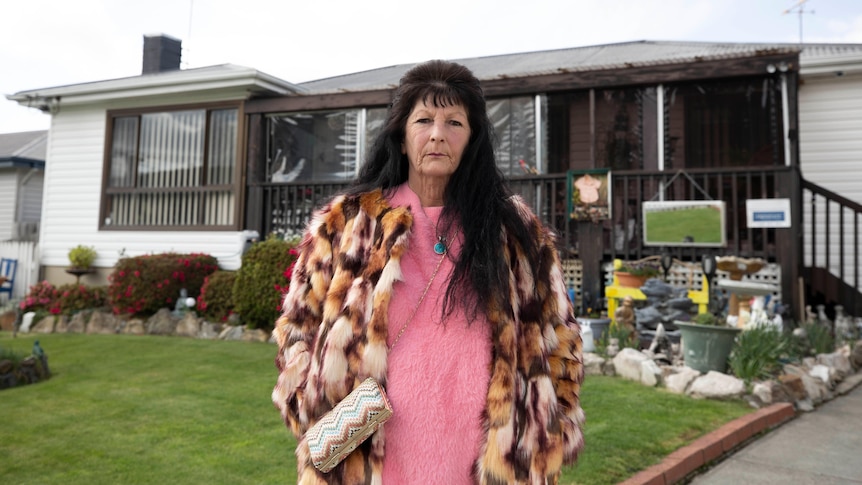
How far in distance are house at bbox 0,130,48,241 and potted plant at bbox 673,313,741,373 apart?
53.5 feet

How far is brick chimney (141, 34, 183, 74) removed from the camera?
14.5 metres

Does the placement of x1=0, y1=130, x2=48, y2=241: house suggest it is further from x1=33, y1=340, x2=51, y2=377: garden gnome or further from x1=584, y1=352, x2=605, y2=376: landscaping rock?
x1=584, y1=352, x2=605, y2=376: landscaping rock

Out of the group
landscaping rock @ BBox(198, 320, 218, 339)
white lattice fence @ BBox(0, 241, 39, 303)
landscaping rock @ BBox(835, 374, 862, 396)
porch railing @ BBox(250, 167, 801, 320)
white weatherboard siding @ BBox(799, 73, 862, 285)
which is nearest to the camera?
landscaping rock @ BBox(835, 374, 862, 396)

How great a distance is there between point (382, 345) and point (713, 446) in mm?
3133

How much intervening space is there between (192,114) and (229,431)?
28.3 ft

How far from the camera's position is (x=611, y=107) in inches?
365

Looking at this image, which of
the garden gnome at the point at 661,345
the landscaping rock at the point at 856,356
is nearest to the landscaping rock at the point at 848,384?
the landscaping rock at the point at 856,356

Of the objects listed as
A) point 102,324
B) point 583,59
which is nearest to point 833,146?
point 583,59

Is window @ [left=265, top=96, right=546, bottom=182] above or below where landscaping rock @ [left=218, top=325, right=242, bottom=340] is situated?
above

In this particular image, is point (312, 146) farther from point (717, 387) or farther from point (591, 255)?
point (717, 387)

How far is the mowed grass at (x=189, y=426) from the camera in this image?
3146mm

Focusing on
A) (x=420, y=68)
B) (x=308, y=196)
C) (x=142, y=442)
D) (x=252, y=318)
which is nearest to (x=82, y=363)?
(x=252, y=318)

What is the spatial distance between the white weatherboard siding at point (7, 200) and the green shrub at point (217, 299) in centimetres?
1064

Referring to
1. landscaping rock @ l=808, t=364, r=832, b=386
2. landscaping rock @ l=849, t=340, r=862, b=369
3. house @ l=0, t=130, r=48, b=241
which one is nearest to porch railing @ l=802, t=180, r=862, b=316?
landscaping rock @ l=849, t=340, r=862, b=369
